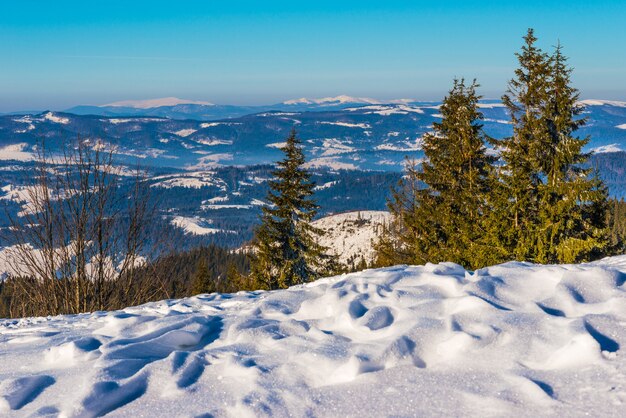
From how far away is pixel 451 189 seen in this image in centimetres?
2108

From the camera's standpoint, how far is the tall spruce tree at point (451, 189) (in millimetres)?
19641

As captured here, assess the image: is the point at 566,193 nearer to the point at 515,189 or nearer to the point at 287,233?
the point at 515,189

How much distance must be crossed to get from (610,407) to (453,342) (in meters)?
1.16

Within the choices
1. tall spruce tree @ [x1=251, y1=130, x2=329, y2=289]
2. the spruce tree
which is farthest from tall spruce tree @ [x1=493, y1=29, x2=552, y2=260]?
the spruce tree

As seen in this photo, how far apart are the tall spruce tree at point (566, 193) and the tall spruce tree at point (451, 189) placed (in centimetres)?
235

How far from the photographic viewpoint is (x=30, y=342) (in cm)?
529

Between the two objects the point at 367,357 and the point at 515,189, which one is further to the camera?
the point at 515,189

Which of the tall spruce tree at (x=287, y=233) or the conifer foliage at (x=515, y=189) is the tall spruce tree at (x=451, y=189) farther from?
the tall spruce tree at (x=287, y=233)

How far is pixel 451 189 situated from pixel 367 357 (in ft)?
60.1

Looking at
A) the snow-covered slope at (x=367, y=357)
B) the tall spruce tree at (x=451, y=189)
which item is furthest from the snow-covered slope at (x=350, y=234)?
the snow-covered slope at (x=367, y=357)

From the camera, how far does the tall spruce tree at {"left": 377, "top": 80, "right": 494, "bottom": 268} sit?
64.4 feet

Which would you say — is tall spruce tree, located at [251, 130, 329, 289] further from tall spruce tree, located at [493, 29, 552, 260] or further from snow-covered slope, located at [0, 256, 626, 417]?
snow-covered slope, located at [0, 256, 626, 417]

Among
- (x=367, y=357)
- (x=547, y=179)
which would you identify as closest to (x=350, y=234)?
(x=547, y=179)

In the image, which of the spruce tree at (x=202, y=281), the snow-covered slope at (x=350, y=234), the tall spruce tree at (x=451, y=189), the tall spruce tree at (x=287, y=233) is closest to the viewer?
the tall spruce tree at (x=451, y=189)
